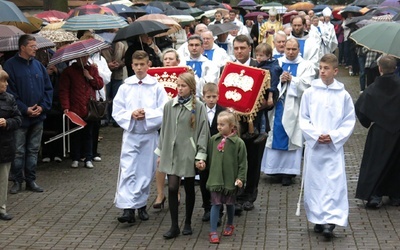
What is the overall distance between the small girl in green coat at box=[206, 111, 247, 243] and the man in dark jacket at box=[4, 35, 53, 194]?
11.0ft

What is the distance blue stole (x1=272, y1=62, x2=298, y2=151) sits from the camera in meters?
12.9

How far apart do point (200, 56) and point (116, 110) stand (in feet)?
7.31

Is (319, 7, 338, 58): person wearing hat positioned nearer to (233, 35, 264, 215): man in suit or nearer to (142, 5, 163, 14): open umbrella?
(142, 5, 163, 14): open umbrella

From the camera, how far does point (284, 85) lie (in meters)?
12.8

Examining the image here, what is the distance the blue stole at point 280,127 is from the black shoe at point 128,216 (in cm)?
322

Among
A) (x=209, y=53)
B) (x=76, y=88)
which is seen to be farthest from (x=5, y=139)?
(x=209, y=53)

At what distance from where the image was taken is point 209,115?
1095cm

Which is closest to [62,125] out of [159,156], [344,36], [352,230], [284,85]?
[284,85]

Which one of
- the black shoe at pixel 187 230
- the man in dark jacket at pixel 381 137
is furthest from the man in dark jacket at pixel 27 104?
the man in dark jacket at pixel 381 137

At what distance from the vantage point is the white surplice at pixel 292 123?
12.8 metres

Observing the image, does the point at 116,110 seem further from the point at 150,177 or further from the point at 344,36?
the point at 344,36

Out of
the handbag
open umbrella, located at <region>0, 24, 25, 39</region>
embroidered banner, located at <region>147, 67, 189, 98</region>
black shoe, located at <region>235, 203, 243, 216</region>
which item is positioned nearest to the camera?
black shoe, located at <region>235, 203, 243, 216</region>

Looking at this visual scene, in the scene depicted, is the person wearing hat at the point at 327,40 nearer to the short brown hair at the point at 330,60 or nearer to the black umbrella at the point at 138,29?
the black umbrella at the point at 138,29

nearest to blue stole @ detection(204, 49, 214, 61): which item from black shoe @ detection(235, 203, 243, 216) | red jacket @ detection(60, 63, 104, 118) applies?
red jacket @ detection(60, 63, 104, 118)
